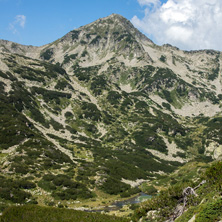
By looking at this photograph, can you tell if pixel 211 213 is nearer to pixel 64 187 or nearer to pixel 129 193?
pixel 64 187

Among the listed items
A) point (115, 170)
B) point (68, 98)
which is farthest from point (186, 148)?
point (68, 98)

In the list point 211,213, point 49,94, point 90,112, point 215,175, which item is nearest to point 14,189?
point 215,175

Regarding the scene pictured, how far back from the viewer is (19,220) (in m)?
19.8

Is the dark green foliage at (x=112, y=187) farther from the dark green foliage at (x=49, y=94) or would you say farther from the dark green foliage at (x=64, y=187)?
the dark green foliage at (x=49, y=94)

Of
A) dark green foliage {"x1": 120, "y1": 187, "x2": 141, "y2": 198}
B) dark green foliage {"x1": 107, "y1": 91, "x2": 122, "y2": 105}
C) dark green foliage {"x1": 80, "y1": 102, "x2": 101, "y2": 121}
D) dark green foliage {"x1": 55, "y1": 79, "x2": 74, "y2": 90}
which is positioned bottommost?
dark green foliage {"x1": 120, "y1": 187, "x2": 141, "y2": 198}

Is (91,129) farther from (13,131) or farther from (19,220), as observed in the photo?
(19,220)

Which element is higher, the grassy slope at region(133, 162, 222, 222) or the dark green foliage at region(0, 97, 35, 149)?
the dark green foliage at region(0, 97, 35, 149)

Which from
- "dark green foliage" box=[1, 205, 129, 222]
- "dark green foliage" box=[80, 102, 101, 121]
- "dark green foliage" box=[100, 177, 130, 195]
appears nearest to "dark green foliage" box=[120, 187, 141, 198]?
"dark green foliage" box=[100, 177, 130, 195]

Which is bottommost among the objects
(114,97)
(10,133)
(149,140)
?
(149,140)

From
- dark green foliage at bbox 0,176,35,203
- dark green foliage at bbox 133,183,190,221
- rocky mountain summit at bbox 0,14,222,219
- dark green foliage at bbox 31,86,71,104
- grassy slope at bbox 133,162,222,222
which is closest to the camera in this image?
grassy slope at bbox 133,162,222,222

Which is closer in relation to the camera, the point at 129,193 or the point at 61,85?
the point at 129,193

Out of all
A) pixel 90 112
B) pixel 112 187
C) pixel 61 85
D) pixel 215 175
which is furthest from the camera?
pixel 61 85

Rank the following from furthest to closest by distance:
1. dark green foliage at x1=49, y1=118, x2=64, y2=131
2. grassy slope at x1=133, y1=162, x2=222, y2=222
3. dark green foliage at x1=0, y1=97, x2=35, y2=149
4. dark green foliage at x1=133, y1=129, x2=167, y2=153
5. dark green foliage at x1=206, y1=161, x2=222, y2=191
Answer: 1. dark green foliage at x1=133, y1=129, x2=167, y2=153
2. dark green foliage at x1=49, y1=118, x2=64, y2=131
3. dark green foliage at x1=0, y1=97, x2=35, y2=149
4. dark green foliage at x1=206, y1=161, x2=222, y2=191
5. grassy slope at x1=133, y1=162, x2=222, y2=222

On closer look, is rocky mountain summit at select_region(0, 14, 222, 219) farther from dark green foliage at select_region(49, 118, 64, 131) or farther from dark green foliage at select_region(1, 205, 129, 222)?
dark green foliage at select_region(1, 205, 129, 222)
